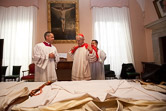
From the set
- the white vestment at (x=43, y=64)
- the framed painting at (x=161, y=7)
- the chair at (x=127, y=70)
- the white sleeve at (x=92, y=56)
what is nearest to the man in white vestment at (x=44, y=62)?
the white vestment at (x=43, y=64)

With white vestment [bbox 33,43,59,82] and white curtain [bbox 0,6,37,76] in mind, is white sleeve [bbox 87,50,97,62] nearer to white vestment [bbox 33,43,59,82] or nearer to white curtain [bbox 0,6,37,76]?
white vestment [bbox 33,43,59,82]

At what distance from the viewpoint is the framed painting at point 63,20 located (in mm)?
4707

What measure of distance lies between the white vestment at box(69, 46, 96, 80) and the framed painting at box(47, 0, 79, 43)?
7.86 ft

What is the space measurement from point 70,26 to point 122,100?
445 centimetres

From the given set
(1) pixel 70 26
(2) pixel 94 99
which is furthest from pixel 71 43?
(2) pixel 94 99

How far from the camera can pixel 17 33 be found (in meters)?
4.54

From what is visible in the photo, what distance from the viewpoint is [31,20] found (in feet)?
15.2

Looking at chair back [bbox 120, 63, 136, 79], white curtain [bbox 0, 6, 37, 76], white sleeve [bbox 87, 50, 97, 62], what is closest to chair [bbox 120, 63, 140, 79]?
chair back [bbox 120, 63, 136, 79]

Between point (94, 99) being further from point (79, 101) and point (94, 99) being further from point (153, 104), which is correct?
point (153, 104)

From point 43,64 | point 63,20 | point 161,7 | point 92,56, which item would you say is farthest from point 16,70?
point 161,7

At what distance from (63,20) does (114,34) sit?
8.24 ft

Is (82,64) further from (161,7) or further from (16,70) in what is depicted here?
(161,7)

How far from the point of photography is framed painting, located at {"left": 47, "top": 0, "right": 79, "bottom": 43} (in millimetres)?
4707

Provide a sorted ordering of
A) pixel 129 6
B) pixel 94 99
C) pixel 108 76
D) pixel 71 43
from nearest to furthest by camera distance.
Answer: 1. pixel 94 99
2. pixel 108 76
3. pixel 71 43
4. pixel 129 6
